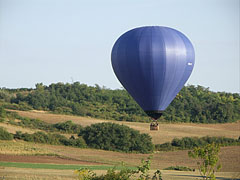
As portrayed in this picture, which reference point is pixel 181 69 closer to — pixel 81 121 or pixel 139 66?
pixel 139 66

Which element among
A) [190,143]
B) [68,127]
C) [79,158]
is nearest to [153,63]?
[79,158]

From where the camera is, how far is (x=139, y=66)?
37312mm

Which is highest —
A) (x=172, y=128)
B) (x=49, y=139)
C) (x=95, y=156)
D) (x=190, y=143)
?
(x=172, y=128)

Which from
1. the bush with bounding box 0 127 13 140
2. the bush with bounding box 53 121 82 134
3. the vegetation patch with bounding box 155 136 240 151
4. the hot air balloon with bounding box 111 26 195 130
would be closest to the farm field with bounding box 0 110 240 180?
the bush with bounding box 0 127 13 140

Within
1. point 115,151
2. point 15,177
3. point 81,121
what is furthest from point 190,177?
point 81,121

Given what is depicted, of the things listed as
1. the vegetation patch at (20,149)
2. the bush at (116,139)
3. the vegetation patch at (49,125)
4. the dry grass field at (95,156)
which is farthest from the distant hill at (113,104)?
the vegetation patch at (20,149)

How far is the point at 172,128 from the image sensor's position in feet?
A: 275

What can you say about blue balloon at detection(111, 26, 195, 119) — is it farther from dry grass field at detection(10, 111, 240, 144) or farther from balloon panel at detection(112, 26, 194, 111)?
dry grass field at detection(10, 111, 240, 144)

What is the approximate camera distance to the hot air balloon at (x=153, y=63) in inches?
1464

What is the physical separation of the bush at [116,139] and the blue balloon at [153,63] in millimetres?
27047

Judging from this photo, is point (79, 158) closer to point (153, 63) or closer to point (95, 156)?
point (95, 156)

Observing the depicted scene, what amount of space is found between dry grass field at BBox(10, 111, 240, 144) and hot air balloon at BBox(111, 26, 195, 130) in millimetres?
33844

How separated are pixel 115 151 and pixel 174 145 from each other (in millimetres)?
9382

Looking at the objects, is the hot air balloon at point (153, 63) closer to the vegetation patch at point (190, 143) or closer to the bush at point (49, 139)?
the bush at point (49, 139)
